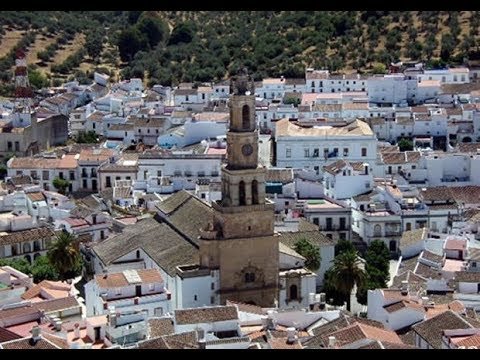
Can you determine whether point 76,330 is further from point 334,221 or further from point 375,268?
point 334,221

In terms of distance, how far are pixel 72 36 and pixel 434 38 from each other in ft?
92.4

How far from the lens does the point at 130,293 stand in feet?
61.5

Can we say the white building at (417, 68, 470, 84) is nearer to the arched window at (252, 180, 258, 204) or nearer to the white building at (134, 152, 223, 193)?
the white building at (134, 152, 223, 193)

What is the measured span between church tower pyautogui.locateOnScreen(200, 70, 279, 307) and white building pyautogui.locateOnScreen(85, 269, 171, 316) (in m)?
1.29

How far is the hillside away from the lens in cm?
5488

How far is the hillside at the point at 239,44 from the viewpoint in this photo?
180ft

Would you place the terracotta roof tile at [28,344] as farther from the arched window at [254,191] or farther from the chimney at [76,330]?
the arched window at [254,191]

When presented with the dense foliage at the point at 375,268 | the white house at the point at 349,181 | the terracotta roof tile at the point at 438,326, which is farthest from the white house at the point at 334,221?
the terracotta roof tile at the point at 438,326

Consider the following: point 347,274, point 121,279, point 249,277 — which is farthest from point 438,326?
point 121,279

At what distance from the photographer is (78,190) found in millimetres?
33750

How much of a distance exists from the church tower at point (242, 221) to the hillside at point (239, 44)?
3346 cm

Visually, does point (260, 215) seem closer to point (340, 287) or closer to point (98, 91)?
point (340, 287)

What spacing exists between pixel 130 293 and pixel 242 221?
310cm
